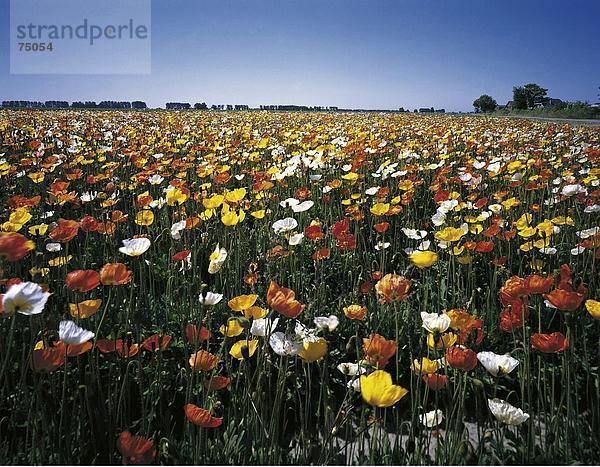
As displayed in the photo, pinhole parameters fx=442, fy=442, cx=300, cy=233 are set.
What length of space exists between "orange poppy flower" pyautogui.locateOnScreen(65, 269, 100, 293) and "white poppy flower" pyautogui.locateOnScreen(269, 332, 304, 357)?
532 mm

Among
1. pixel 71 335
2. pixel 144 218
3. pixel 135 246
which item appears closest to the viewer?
pixel 71 335

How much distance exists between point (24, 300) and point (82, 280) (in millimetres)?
173

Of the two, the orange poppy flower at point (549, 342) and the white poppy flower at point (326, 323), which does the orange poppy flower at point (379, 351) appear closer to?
the white poppy flower at point (326, 323)

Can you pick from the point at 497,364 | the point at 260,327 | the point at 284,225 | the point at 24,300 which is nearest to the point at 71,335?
the point at 24,300

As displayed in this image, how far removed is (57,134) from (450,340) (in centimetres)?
723

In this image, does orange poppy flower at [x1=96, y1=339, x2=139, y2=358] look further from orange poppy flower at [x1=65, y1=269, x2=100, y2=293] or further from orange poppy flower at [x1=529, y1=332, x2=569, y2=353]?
orange poppy flower at [x1=529, y1=332, x2=569, y2=353]

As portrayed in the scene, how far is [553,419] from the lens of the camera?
56.4 inches

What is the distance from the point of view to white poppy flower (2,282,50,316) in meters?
1.08

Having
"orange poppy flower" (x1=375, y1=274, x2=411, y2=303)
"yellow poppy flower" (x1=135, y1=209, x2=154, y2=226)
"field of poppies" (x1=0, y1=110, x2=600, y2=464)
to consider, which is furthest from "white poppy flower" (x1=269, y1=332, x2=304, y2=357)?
"yellow poppy flower" (x1=135, y1=209, x2=154, y2=226)

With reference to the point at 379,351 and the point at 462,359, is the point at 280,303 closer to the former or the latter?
the point at 379,351

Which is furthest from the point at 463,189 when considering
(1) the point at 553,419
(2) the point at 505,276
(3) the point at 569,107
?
(3) the point at 569,107

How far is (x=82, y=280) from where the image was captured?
125 centimetres

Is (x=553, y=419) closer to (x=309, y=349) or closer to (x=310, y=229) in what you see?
(x=309, y=349)

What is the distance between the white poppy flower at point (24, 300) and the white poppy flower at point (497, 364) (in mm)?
1153
